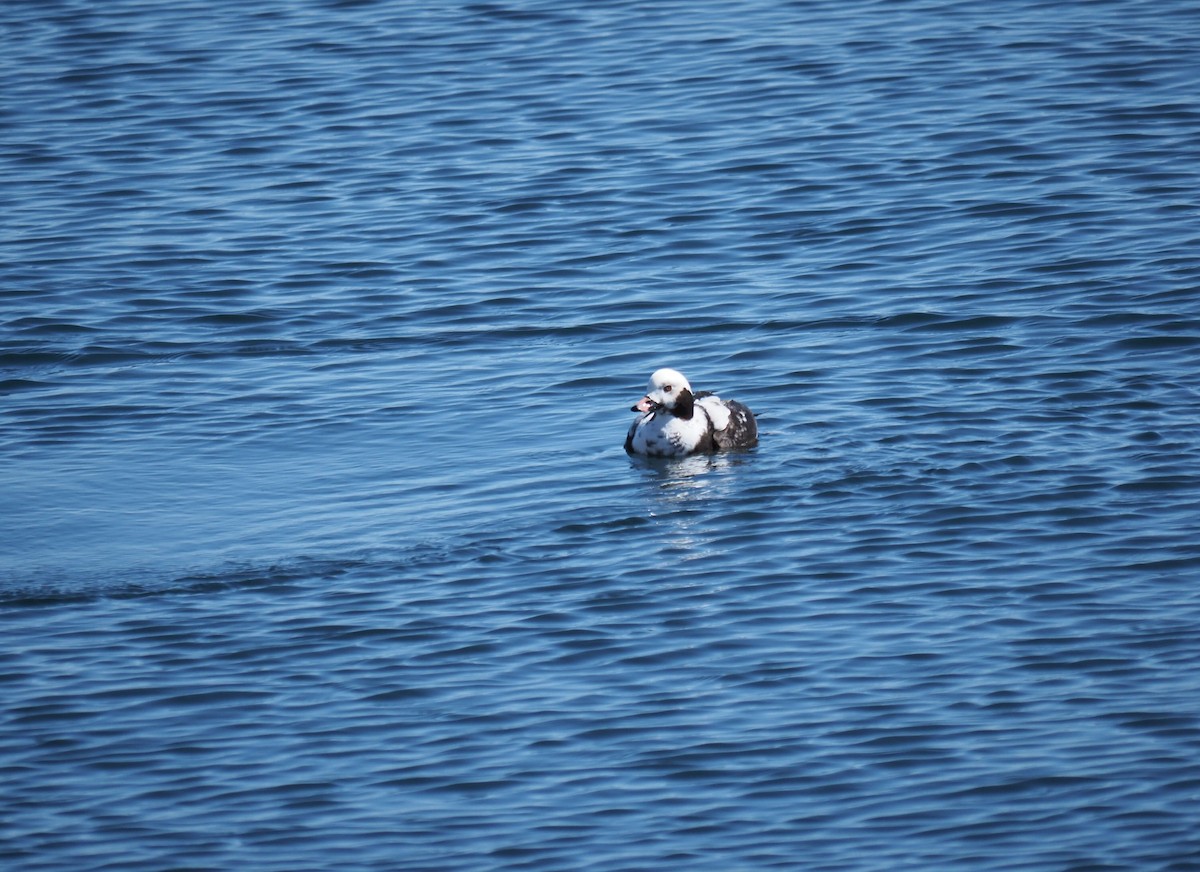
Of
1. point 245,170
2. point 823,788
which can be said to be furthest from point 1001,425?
point 245,170

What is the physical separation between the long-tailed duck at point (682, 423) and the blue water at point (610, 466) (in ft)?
1.07

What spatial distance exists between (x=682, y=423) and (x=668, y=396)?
0.24m

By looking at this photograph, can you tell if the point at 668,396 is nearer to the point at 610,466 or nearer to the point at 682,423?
the point at 682,423

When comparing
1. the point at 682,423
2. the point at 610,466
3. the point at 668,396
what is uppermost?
the point at 668,396

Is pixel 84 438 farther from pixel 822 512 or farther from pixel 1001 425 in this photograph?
pixel 1001 425

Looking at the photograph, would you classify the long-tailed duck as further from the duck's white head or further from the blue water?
the blue water

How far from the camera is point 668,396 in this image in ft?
47.1

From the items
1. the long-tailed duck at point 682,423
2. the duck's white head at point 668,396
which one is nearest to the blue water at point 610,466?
the long-tailed duck at point 682,423

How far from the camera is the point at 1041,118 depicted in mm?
23344

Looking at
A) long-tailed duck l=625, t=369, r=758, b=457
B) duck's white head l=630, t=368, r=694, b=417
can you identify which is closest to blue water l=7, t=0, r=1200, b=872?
long-tailed duck l=625, t=369, r=758, b=457

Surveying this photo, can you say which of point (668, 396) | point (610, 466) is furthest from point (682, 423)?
point (610, 466)

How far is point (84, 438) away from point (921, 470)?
6.90 m

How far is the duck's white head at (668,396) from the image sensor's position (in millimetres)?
14359

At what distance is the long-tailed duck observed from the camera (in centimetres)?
1438
